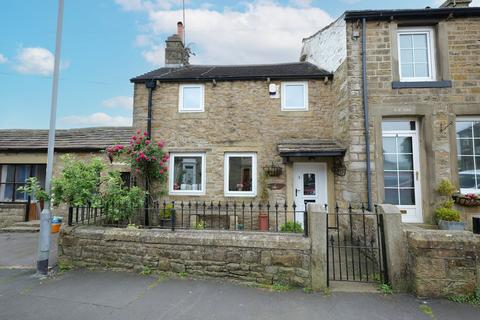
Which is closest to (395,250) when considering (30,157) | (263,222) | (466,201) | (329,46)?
(466,201)

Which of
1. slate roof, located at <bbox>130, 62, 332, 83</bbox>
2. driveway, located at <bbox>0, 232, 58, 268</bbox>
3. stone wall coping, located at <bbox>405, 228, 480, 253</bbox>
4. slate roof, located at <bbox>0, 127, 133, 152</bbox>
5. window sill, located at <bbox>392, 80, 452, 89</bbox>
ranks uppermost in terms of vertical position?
slate roof, located at <bbox>130, 62, 332, 83</bbox>

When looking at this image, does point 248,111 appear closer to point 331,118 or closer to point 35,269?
point 331,118

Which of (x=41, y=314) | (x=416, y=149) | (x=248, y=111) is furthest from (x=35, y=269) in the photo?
(x=416, y=149)

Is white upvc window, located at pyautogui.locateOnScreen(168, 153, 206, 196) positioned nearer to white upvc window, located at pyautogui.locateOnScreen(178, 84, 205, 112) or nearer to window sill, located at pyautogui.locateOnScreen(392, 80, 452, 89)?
white upvc window, located at pyautogui.locateOnScreen(178, 84, 205, 112)

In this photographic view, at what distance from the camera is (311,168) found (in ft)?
27.1

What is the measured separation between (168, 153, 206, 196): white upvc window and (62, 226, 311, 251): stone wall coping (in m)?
3.92

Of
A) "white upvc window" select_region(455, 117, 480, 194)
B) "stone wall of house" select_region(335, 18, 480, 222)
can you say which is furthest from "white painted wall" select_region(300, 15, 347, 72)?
"white upvc window" select_region(455, 117, 480, 194)

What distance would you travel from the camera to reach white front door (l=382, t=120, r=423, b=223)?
6.41 meters

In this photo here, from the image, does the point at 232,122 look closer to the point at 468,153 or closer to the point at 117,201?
the point at 117,201

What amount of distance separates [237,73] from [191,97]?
2.01m

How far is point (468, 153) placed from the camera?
6.50m

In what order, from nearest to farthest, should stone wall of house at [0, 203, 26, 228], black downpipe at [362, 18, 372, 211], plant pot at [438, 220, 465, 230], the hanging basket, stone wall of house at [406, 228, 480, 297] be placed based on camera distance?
stone wall of house at [406, 228, 480, 297], plant pot at [438, 220, 465, 230], the hanging basket, black downpipe at [362, 18, 372, 211], stone wall of house at [0, 203, 26, 228]

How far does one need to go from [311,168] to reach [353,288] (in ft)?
15.3

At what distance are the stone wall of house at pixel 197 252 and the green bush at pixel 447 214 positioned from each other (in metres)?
4.10
